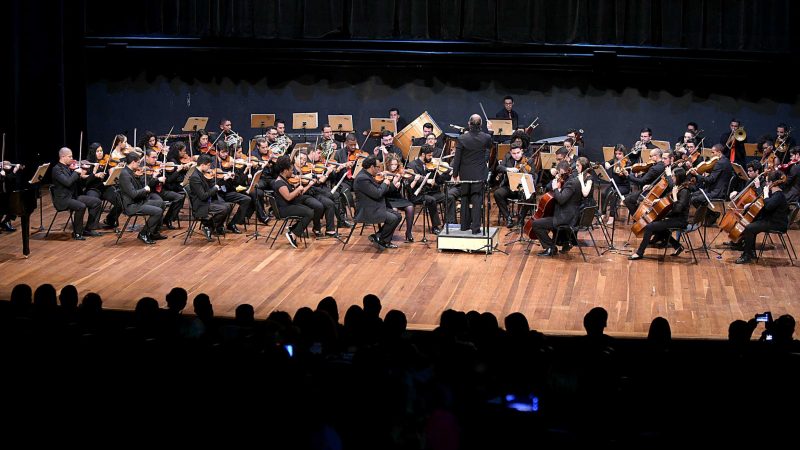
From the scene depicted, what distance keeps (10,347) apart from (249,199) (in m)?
8.09

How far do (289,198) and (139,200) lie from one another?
2.10m

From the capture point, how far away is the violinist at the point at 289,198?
43.0 feet

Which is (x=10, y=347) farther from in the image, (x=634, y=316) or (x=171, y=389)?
(x=634, y=316)

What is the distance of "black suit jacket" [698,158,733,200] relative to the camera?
1502 centimetres

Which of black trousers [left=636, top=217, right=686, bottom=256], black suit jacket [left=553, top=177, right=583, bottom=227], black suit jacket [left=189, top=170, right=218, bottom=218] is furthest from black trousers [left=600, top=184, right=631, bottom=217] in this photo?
black suit jacket [left=189, top=170, right=218, bottom=218]

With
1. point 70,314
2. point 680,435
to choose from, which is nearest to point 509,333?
point 680,435

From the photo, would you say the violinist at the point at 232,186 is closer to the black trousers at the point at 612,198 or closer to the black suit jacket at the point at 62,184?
the black suit jacket at the point at 62,184

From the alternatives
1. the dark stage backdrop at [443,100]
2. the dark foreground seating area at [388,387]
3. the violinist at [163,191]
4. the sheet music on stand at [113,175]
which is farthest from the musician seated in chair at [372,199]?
the dark stage backdrop at [443,100]

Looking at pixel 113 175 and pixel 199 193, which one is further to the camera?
pixel 113 175

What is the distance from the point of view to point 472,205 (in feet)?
42.7

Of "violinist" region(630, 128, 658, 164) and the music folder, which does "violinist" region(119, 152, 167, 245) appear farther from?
"violinist" region(630, 128, 658, 164)

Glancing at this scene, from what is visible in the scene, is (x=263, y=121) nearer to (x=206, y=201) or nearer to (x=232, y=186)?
(x=232, y=186)

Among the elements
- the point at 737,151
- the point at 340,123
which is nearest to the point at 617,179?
the point at 737,151

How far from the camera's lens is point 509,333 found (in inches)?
250
